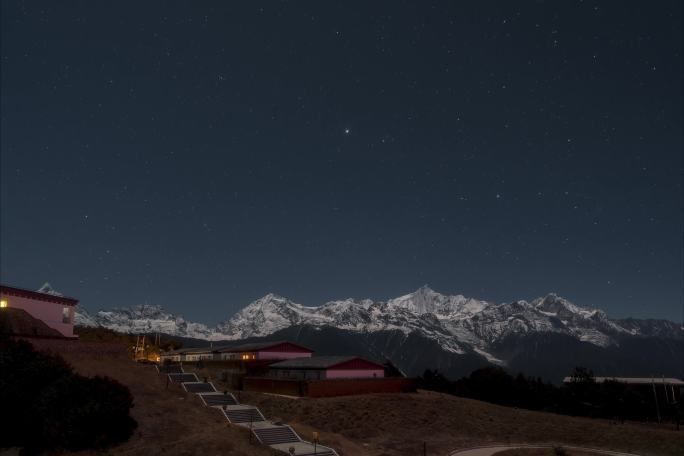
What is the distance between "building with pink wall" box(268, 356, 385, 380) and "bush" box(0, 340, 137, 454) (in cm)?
2788

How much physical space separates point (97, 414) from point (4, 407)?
7220mm

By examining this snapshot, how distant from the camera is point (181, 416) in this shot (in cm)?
4466

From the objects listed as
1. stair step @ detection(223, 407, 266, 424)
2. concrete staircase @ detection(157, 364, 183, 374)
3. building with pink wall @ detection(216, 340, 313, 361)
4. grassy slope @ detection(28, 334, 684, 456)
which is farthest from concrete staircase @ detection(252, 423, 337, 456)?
building with pink wall @ detection(216, 340, 313, 361)

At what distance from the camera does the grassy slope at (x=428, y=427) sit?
1831 inches

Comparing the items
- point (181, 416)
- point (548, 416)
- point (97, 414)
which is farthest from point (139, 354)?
point (548, 416)

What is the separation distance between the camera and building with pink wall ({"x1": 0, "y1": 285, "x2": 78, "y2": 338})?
59222mm

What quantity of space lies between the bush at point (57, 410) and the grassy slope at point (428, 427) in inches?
627

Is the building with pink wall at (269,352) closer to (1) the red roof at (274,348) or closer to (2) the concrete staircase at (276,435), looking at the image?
(1) the red roof at (274,348)

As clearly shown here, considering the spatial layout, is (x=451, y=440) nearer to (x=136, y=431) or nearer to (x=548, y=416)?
(x=548, y=416)

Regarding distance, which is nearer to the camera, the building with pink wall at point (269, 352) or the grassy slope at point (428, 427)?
the grassy slope at point (428, 427)

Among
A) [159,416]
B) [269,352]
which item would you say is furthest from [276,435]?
[269,352]

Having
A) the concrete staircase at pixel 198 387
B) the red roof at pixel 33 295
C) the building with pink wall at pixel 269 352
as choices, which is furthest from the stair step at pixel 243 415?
the red roof at pixel 33 295

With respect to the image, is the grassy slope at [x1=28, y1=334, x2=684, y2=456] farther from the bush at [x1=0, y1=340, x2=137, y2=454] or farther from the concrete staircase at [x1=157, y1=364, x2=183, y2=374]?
the concrete staircase at [x1=157, y1=364, x2=183, y2=374]

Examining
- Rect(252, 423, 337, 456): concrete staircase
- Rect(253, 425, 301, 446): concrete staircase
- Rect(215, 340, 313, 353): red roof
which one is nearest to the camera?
Rect(252, 423, 337, 456): concrete staircase
